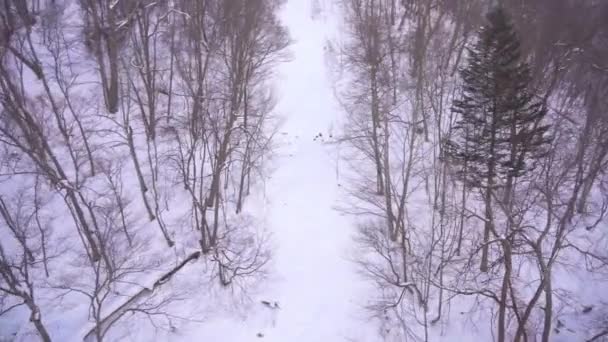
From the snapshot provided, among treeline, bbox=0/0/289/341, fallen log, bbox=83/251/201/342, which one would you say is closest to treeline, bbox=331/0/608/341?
treeline, bbox=0/0/289/341

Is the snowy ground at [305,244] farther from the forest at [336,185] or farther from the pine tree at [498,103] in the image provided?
the pine tree at [498,103]

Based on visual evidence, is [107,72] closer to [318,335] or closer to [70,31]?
[70,31]

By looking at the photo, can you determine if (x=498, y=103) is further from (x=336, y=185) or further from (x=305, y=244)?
(x=305, y=244)

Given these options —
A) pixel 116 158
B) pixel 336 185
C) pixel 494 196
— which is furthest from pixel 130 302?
pixel 494 196

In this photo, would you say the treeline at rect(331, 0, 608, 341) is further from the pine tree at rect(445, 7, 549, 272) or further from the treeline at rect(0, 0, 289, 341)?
the treeline at rect(0, 0, 289, 341)

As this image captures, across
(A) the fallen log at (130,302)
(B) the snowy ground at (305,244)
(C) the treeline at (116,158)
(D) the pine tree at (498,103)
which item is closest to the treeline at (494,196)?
(D) the pine tree at (498,103)
